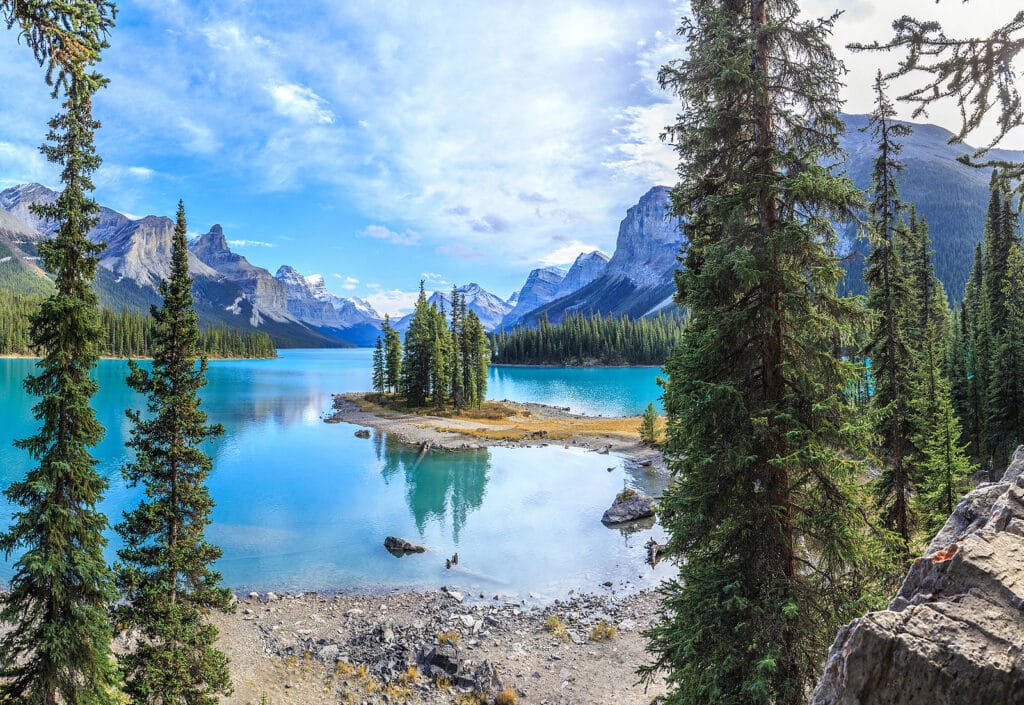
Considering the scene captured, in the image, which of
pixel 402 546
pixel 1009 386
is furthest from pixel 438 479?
pixel 1009 386

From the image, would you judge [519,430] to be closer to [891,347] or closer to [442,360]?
[442,360]

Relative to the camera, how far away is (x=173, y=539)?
14164mm

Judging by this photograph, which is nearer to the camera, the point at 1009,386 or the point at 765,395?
the point at 765,395

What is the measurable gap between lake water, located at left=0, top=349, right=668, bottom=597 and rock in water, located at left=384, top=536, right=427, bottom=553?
601 mm

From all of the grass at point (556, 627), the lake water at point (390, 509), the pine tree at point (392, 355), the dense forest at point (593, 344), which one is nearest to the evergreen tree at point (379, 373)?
the pine tree at point (392, 355)

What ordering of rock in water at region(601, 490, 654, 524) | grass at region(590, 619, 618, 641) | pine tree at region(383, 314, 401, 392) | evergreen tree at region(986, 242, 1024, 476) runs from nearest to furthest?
grass at region(590, 619, 618, 641) < rock in water at region(601, 490, 654, 524) < evergreen tree at region(986, 242, 1024, 476) < pine tree at region(383, 314, 401, 392)

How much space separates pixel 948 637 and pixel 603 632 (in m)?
16.8

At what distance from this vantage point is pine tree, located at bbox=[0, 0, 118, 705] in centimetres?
1111

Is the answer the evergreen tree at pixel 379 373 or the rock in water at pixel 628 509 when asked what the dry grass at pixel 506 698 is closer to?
the rock in water at pixel 628 509

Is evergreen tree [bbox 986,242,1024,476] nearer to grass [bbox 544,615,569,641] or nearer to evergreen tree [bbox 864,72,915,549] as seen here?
evergreen tree [bbox 864,72,915,549]

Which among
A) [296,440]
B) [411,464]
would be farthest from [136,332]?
[411,464]

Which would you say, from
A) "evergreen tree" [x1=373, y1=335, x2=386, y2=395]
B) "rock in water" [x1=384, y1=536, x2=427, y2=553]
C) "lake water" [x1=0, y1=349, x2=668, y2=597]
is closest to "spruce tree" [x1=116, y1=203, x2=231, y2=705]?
"lake water" [x1=0, y1=349, x2=668, y2=597]

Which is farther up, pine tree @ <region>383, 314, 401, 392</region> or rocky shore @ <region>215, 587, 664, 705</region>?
pine tree @ <region>383, 314, 401, 392</region>

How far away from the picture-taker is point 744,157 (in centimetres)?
988
